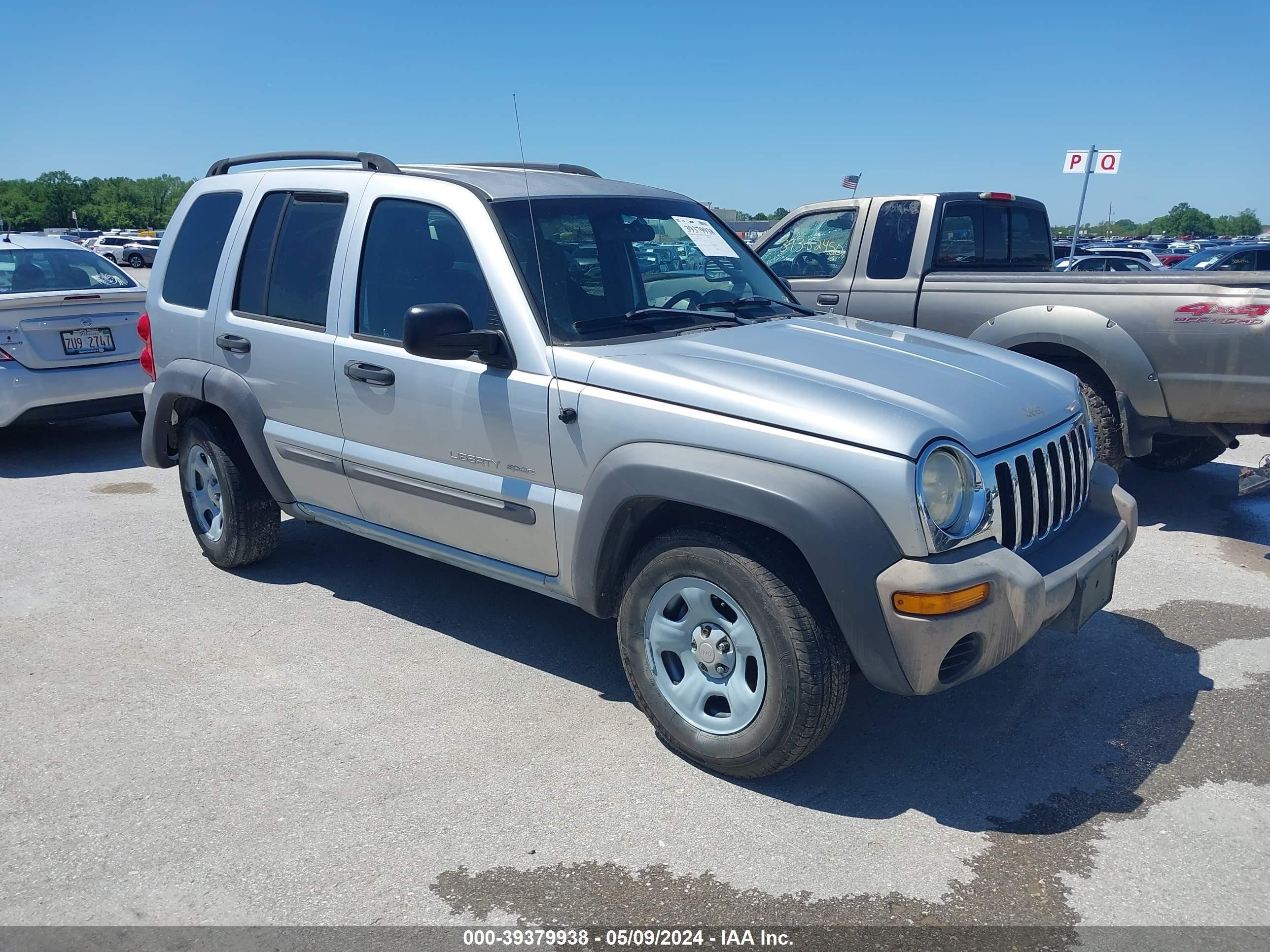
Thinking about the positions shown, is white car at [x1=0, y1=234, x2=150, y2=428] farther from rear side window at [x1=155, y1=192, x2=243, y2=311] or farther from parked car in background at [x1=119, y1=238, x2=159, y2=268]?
parked car in background at [x1=119, y1=238, x2=159, y2=268]

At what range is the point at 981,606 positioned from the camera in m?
3.06

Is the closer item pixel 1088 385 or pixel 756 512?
pixel 756 512

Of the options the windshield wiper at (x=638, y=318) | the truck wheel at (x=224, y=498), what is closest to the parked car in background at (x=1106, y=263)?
the windshield wiper at (x=638, y=318)

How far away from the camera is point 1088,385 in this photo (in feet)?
21.0

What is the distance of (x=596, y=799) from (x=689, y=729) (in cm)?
39

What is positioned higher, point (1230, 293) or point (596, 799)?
point (1230, 293)

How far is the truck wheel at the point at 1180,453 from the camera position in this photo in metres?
7.14

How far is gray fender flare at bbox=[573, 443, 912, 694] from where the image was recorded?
9.88 ft

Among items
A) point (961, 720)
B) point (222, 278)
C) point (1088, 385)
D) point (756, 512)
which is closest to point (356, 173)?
point (222, 278)

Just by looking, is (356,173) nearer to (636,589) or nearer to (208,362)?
(208,362)

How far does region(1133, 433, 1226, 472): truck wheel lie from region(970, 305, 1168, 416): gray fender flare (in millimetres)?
1178

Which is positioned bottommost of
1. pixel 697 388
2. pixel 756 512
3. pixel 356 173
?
pixel 756 512

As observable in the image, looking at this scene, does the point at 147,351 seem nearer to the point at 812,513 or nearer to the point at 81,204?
the point at 812,513

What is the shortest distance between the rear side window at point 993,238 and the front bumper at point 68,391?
244 inches
